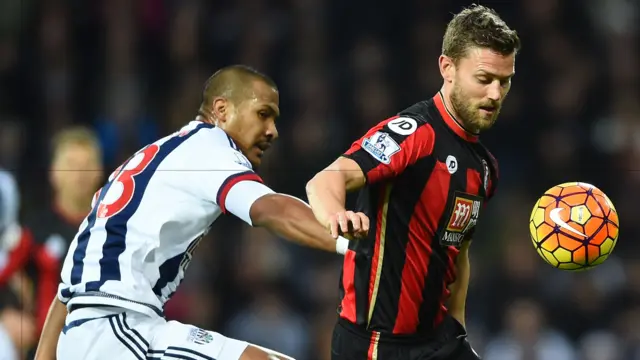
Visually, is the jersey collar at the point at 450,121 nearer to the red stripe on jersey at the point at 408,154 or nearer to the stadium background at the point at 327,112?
the red stripe on jersey at the point at 408,154

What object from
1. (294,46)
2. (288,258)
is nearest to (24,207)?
(288,258)

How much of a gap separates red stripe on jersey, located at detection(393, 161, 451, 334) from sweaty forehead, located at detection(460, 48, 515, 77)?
38cm

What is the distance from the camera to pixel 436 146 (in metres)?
3.20

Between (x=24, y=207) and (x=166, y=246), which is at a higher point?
(x=166, y=246)

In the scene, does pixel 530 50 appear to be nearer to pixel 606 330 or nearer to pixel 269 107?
pixel 606 330

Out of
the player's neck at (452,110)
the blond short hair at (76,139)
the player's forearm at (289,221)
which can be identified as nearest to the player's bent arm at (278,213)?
the player's forearm at (289,221)

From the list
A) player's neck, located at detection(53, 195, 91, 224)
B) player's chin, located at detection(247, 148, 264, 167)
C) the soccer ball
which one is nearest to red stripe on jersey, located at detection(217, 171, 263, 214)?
player's chin, located at detection(247, 148, 264, 167)

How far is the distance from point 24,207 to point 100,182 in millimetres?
538

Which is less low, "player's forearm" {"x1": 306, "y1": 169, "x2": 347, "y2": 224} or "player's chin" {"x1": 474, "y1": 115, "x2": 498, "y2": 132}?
"player's chin" {"x1": 474, "y1": 115, "x2": 498, "y2": 132}

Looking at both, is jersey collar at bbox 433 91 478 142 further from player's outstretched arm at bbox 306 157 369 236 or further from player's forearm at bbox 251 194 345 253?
player's forearm at bbox 251 194 345 253

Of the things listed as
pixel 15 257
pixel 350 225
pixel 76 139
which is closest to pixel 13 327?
pixel 15 257

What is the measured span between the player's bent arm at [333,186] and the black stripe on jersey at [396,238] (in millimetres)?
305

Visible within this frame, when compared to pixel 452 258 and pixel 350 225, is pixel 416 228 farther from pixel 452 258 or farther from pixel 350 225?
pixel 350 225

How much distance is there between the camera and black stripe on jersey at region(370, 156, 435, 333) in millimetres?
3166
